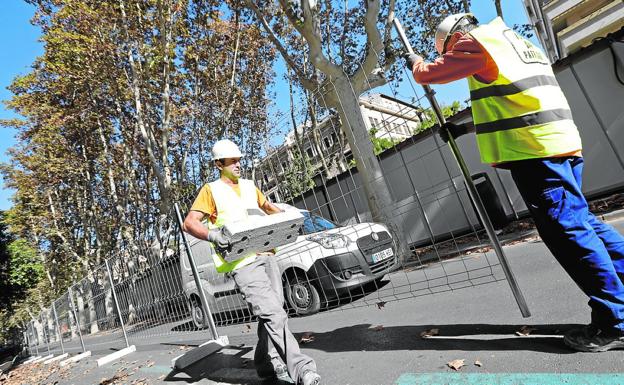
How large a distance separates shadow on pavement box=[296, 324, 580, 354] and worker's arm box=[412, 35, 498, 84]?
68.0 inches

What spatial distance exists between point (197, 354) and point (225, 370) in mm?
801

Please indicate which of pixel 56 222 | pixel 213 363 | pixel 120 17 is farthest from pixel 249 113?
pixel 213 363

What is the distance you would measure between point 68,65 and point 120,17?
2.93 meters

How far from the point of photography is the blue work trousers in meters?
2.11

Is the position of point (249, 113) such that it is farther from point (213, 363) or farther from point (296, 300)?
point (213, 363)

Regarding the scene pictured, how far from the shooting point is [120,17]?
1284 cm

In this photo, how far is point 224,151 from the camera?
133 inches

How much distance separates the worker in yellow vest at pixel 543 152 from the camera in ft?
7.03

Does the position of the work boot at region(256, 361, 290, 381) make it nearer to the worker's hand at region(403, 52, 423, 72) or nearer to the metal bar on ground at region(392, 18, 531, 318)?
the metal bar on ground at region(392, 18, 531, 318)

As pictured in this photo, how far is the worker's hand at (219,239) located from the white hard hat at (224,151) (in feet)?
2.63

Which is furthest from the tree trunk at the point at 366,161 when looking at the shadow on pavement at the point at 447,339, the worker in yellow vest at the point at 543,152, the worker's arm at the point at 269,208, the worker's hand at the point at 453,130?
the worker in yellow vest at the point at 543,152

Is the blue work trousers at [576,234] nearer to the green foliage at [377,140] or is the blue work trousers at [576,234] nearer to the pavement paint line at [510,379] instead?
the pavement paint line at [510,379]

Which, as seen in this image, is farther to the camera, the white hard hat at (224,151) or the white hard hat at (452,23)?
the white hard hat at (224,151)

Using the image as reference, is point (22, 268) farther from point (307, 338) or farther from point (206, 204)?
point (206, 204)
